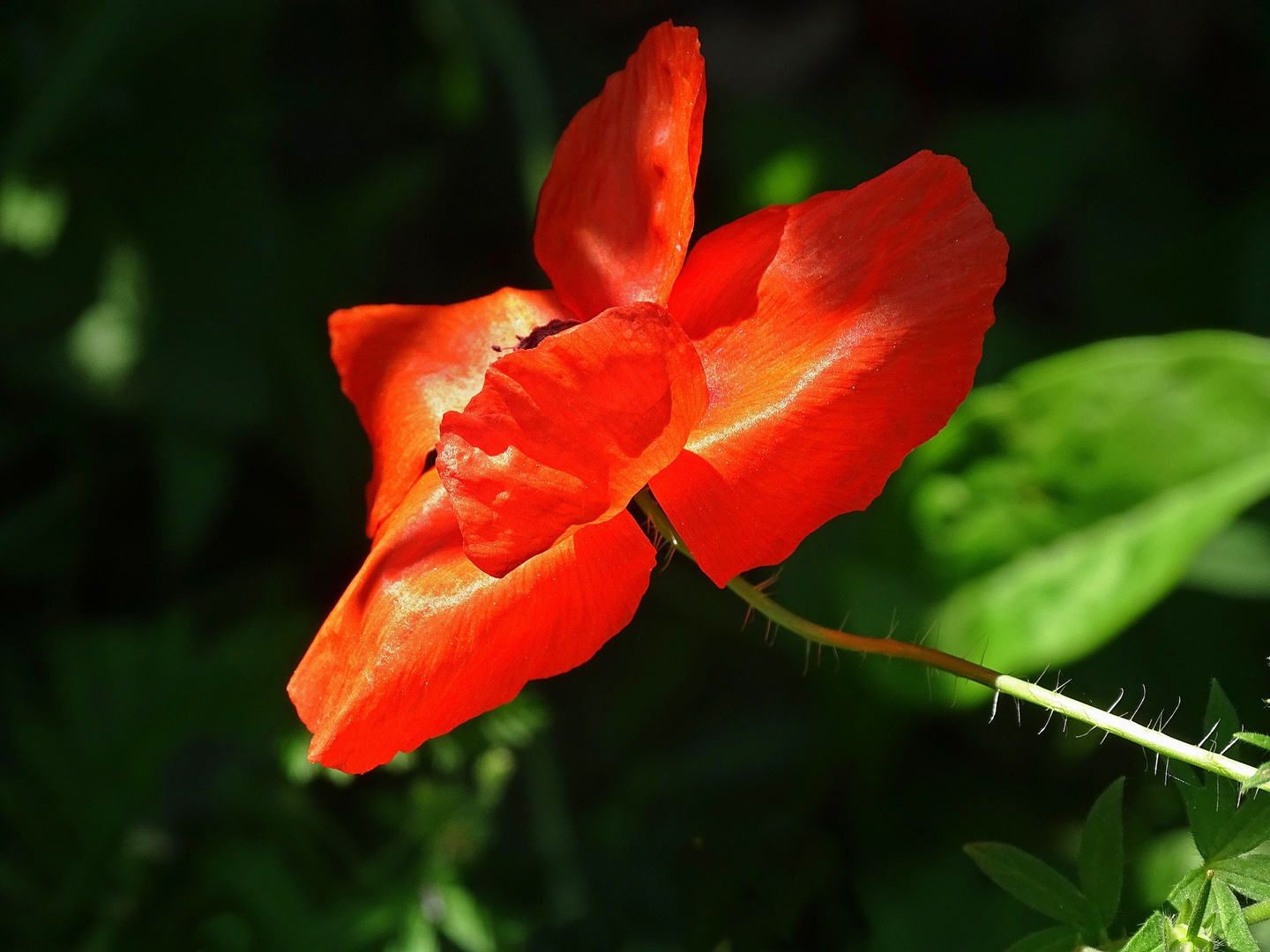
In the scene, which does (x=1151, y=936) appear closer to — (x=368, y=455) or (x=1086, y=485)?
(x=1086, y=485)

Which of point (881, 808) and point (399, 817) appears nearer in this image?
point (399, 817)

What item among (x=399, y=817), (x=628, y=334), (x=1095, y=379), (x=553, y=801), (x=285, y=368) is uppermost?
(x=628, y=334)

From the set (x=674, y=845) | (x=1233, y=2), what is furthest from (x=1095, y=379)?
(x=1233, y=2)

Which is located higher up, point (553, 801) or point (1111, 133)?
point (1111, 133)

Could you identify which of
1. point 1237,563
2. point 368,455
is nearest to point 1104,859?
point 1237,563

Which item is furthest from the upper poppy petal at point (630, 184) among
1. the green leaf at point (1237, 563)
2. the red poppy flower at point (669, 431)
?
the green leaf at point (1237, 563)

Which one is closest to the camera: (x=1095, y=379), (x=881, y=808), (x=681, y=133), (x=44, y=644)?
(x=681, y=133)

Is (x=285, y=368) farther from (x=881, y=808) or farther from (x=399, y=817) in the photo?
(x=881, y=808)

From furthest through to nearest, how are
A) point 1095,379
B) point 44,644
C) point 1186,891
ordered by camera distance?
point 44,644 → point 1095,379 → point 1186,891

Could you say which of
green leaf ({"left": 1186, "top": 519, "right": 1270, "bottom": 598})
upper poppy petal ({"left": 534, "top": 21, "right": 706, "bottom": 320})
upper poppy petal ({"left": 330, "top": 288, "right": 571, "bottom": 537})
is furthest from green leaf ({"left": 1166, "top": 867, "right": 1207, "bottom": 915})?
green leaf ({"left": 1186, "top": 519, "right": 1270, "bottom": 598})
